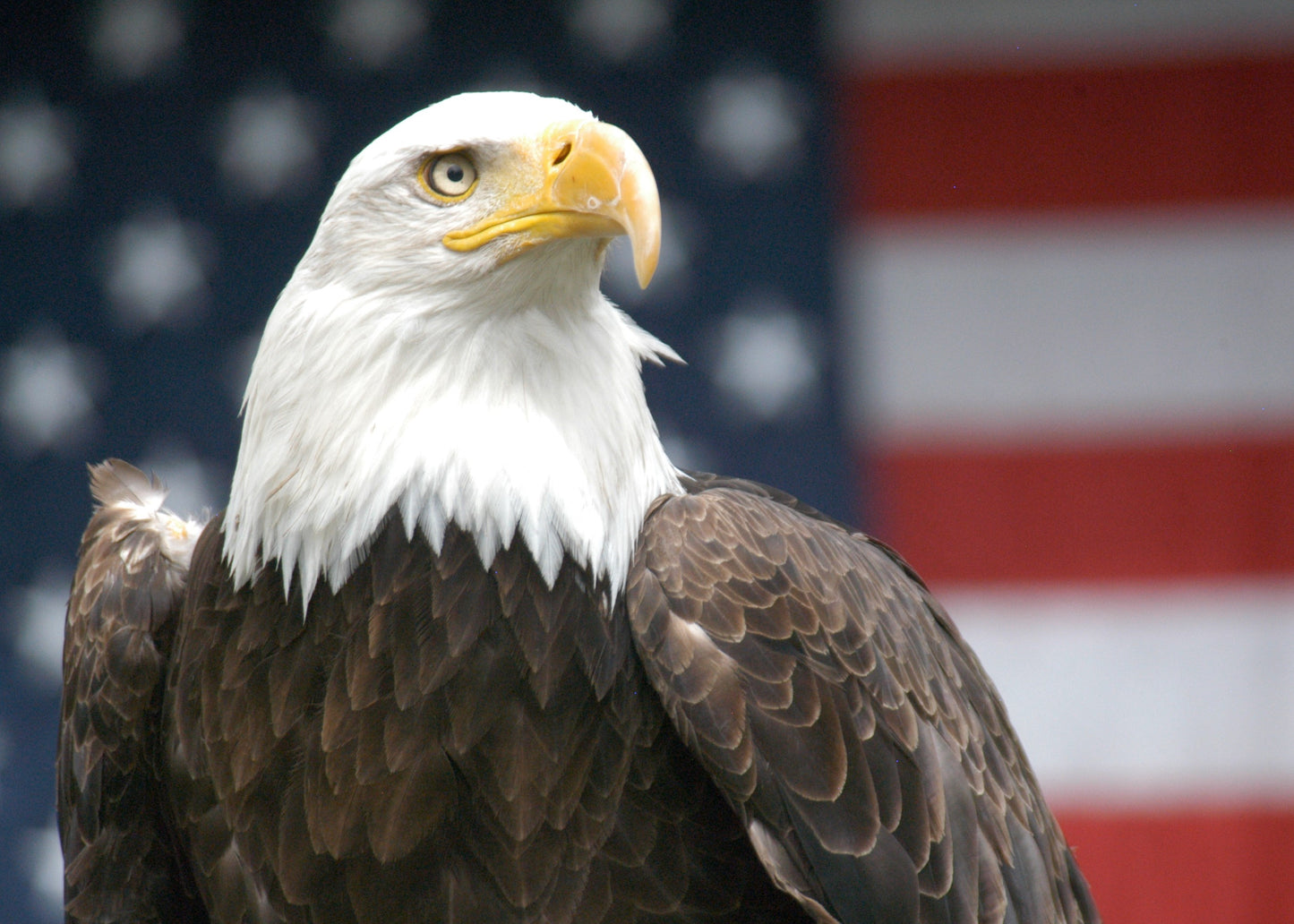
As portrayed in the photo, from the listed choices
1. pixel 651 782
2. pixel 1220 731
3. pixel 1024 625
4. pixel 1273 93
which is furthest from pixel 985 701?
pixel 1273 93

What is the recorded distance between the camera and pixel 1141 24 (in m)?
3.30

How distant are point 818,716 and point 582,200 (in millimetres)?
682

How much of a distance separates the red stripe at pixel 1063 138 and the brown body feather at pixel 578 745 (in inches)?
72.3

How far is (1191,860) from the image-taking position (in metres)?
3.40

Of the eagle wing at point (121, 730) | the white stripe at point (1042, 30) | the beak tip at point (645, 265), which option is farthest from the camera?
the white stripe at point (1042, 30)

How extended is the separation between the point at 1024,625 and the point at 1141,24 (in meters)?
1.55

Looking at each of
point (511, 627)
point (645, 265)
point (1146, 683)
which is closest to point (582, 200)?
point (645, 265)

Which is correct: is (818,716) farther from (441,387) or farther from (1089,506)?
(1089,506)

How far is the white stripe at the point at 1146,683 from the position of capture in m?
3.32

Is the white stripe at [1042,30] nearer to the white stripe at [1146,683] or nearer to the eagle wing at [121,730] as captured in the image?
the white stripe at [1146,683]


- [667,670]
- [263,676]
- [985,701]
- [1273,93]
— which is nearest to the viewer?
[667,670]

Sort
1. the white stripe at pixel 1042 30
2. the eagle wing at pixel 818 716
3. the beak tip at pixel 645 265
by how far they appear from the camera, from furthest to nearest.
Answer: the white stripe at pixel 1042 30 → the eagle wing at pixel 818 716 → the beak tip at pixel 645 265

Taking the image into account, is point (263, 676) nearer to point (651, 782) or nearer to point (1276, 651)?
point (651, 782)

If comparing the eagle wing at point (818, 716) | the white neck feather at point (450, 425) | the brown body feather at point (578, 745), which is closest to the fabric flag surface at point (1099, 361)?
the eagle wing at point (818, 716)
